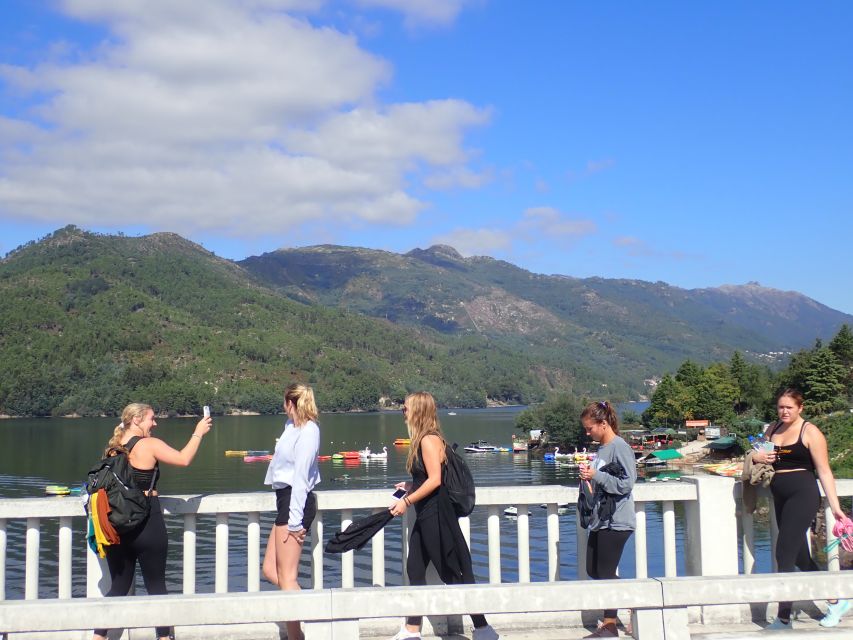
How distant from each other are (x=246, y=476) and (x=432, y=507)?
3042 inches

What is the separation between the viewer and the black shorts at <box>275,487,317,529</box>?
21.7 ft

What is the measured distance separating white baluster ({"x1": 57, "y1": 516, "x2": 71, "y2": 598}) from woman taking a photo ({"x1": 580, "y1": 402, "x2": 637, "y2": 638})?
4.31 meters

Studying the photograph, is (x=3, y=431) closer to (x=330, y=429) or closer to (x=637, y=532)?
(x=330, y=429)

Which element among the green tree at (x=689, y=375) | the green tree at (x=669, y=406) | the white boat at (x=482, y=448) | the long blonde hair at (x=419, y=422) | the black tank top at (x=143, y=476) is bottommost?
the white boat at (x=482, y=448)

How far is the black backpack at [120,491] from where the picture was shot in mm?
6250

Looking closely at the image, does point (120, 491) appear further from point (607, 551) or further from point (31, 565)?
point (607, 551)

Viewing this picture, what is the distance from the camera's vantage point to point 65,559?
6.92 meters

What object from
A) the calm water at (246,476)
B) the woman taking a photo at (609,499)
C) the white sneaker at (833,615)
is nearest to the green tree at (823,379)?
the calm water at (246,476)

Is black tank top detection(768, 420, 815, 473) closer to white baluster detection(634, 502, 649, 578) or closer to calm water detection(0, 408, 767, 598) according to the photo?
white baluster detection(634, 502, 649, 578)

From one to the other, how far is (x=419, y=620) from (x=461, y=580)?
1.50ft

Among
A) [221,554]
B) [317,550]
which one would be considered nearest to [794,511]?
[317,550]

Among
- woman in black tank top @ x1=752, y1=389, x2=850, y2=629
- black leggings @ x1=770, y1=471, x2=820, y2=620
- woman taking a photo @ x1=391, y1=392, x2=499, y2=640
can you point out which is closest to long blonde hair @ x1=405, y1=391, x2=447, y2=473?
woman taking a photo @ x1=391, y1=392, x2=499, y2=640

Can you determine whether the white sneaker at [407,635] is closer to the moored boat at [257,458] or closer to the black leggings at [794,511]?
the black leggings at [794,511]

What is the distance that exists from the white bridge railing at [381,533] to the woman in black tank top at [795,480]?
1.34 feet
